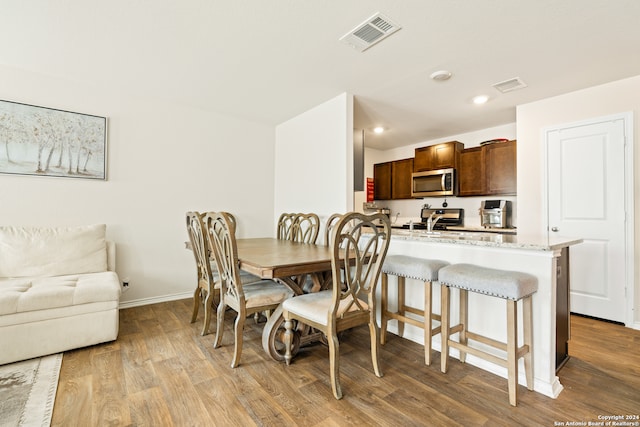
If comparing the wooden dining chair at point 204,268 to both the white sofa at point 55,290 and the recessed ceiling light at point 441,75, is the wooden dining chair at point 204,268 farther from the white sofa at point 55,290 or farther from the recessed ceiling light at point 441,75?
the recessed ceiling light at point 441,75

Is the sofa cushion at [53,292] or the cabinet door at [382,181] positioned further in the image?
the cabinet door at [382,181]

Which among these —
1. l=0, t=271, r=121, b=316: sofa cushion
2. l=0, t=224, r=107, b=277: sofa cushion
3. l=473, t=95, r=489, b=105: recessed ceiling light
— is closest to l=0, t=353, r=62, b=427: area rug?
l=0, t=271, r=121, b=316: sofa cushion

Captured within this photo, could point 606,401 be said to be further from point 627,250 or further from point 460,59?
point 460,59

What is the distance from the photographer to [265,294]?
216 centimetres

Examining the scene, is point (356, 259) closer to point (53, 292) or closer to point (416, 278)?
point (416, 278)

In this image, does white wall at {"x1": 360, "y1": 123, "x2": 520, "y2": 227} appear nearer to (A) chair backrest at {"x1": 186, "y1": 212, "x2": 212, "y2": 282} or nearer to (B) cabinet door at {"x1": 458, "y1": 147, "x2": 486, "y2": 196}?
(B) cabinet door at {"x1": 458, "y1": 147, "x2": 486, "y2": 196}

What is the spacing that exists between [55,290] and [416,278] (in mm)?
2707

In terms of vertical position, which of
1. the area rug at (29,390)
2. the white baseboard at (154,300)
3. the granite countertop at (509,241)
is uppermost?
the granite countertop at (509,241)

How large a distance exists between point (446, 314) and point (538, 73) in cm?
239

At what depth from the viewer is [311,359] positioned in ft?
7.06

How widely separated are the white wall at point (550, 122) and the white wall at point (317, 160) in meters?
2.09

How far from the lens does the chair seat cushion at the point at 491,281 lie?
1.66m

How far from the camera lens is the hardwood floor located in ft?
5.05

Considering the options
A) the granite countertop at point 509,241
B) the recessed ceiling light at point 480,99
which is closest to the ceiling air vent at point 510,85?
the recessed ceiling light at point 480,99
